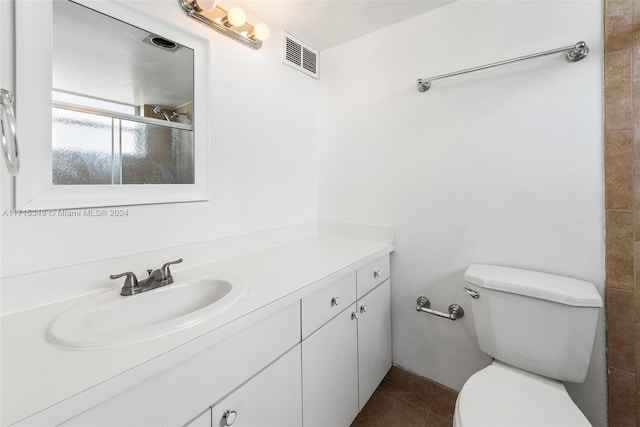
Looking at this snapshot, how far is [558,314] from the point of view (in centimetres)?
104

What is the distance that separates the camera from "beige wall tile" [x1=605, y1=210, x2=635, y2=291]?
1072 millimetres

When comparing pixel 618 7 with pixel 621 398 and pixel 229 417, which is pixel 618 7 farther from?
pixel 229 417

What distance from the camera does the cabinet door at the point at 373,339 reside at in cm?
138

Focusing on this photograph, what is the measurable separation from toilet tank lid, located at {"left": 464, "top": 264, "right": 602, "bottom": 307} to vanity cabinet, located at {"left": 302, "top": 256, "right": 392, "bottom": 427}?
494mm

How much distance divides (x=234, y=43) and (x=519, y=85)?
1.39 metres

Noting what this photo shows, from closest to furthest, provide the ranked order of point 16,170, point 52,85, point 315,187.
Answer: point 16,170 < point 52,85 < point 315,187

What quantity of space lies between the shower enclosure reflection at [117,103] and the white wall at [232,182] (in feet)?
0.37

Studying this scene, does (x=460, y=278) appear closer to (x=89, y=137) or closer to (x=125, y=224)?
(x=125, y=224)

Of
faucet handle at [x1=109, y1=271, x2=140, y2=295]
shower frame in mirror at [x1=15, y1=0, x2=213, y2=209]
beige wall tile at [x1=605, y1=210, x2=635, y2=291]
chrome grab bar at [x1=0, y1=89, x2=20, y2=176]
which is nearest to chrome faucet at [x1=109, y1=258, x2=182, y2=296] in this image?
faucet handle at [x1=109, y1=271, x2=140, y2=295]

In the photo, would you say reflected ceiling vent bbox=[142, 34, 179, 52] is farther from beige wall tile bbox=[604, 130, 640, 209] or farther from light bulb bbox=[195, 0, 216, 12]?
beige wall tile bbox=[604, 130, 640, 209]

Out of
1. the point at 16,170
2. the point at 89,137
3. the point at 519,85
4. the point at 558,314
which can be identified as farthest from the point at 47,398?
the point at 519,85

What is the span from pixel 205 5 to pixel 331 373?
1654mm

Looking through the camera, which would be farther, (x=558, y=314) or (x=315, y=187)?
(x=315, y=187)

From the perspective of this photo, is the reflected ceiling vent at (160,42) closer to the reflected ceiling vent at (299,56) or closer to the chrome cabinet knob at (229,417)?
the reflected ceiling vent at (299,56)
